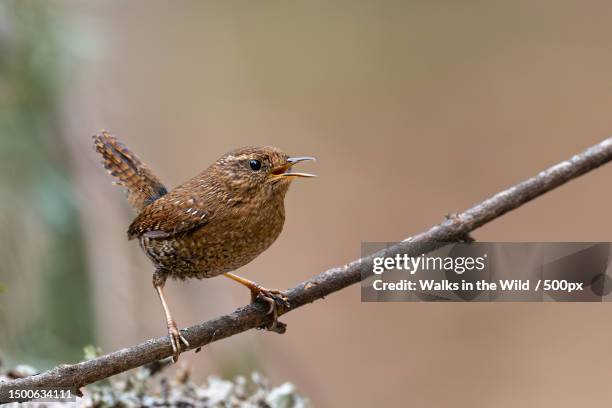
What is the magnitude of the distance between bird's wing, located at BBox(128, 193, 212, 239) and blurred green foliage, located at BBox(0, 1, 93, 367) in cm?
109

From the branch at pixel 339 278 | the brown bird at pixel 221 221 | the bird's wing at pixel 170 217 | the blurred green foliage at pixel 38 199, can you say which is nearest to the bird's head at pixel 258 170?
the brown bird at pixel 221 221

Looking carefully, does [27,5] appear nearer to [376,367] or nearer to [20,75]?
[20,75]

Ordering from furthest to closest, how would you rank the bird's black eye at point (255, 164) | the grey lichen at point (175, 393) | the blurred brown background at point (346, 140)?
the blurred brown background at point (346, 140)
the bird's black eye at point (255, 164)
the grey lichen at point (175, 393)

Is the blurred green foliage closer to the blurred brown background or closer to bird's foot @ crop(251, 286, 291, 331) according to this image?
the blurred brown background

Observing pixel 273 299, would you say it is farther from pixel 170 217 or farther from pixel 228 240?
pixel 170 217

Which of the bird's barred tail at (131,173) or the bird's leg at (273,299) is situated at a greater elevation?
the bird's barred tail at (131,173)

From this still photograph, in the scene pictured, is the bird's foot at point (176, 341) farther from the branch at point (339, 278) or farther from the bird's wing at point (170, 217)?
the bird's wing at point (170, 217)

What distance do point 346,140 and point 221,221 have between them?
4.86 meters

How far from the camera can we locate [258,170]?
2.74 meters

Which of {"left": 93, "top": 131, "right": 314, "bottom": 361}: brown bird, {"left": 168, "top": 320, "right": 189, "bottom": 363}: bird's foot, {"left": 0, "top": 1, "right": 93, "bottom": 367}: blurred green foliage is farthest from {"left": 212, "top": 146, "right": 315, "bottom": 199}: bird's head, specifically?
{"left": 0, "top": 1, "right": 93, "bottom": 367}: blurred green foliage

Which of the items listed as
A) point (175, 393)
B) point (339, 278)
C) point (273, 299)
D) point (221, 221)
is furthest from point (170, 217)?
point (339, 278)

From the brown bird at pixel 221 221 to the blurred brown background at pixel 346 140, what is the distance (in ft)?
4.11

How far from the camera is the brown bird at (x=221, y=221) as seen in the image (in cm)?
252

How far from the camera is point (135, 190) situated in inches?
131
